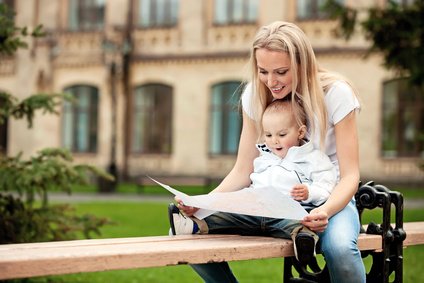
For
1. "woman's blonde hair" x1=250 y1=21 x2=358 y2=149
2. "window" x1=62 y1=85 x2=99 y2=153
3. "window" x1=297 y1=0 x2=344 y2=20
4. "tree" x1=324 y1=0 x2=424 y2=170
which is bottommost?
"window" x1=62 y1=85 x2=99 y2=153

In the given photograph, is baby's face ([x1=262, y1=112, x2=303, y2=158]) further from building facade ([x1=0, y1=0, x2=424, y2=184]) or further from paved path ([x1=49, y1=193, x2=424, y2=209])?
building facade ([x1=0, y1=0, x2=424, y2=184])

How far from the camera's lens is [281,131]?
4.30m

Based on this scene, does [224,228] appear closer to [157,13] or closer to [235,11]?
[235,11]

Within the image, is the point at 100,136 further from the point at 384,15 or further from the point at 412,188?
the point at 384,15

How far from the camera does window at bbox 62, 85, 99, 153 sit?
100 feet

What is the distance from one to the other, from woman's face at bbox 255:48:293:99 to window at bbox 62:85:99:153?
87.2 feet

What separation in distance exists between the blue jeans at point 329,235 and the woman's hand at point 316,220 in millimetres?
63

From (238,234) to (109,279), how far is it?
14.0ft

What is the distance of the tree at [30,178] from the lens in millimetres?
7078

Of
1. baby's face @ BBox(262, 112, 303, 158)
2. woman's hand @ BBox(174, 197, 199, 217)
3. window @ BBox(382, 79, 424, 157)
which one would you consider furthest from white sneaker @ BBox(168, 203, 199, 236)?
window @ BBox(382, 79, 424, 157)

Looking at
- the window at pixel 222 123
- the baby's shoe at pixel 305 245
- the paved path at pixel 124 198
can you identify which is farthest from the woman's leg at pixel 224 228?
the window at pixel 222 123

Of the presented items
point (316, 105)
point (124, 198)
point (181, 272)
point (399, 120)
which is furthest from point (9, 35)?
point (399, 120)

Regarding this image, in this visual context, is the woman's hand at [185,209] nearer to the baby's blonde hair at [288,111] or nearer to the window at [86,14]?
the baby's blonde hair at [288,111]

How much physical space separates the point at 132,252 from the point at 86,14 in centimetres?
2857
